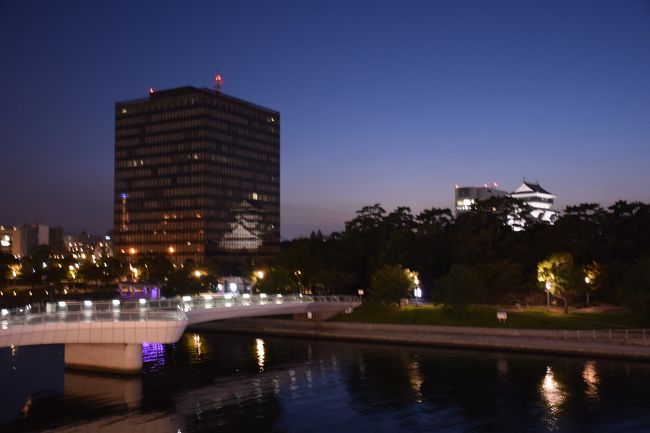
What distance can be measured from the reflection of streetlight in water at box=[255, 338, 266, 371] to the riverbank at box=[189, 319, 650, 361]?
5496 millimetres

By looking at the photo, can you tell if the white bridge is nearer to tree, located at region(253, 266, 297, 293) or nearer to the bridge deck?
the bridge deck

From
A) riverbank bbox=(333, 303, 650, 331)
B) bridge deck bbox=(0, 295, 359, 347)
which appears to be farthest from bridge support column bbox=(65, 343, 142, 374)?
riverbank bbox=(333, 303, 650, 331)

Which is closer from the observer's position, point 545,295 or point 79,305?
point 79,305

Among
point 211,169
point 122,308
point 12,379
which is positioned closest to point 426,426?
point 122,308

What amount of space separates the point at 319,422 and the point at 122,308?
25226 millimetres

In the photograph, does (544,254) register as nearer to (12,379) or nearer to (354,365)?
(354,365)

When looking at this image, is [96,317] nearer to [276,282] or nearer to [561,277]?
[276,282]

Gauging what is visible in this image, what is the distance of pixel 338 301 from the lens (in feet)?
290

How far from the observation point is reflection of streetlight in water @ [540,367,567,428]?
41.6 m

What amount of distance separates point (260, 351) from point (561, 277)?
124ft

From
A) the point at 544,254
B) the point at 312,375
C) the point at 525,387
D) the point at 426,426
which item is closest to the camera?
the point at 426,426

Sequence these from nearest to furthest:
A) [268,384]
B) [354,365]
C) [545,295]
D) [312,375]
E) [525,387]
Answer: [525,387] → [268,384] → [312,375] → [354,365] → [545,295]

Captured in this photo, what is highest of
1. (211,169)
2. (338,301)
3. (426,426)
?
(211,169)

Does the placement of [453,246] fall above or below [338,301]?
above
